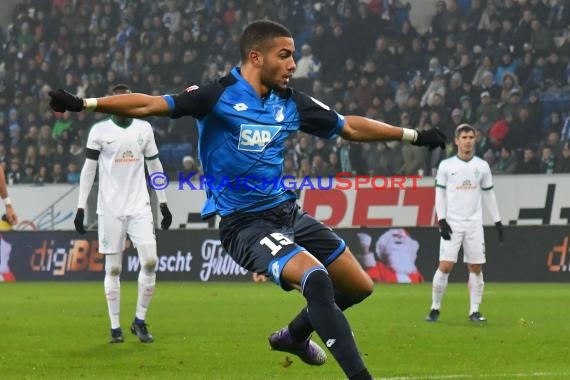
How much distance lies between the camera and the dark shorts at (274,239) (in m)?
6.55

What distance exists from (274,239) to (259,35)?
4.20 ft

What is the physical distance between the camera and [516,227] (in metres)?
20.3

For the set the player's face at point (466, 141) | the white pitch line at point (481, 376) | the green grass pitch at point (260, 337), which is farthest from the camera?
the player's face at point (466, 141)

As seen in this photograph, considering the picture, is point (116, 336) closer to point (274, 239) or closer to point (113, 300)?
point (113, 300)

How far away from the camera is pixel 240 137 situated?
22.4ft

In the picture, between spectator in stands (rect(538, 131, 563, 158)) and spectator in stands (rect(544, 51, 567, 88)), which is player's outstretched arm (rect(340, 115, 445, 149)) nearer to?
spectator in stands (rect(538, 131, 563, 158))

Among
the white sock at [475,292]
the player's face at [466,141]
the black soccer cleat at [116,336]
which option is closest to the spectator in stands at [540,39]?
the player's face at [466,141]

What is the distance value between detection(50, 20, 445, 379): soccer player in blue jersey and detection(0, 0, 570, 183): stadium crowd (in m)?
15.7

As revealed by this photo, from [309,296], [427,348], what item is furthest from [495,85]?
[309,296]

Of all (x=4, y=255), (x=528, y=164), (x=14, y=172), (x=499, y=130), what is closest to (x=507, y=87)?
(x=499, y=130)

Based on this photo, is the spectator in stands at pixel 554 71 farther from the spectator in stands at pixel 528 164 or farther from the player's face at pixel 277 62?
the player's face at pixel 277 62

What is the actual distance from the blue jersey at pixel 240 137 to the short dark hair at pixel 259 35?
20cm

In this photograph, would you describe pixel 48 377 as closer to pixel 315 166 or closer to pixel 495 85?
pixel 315 166

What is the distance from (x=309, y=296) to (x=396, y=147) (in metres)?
17.2
